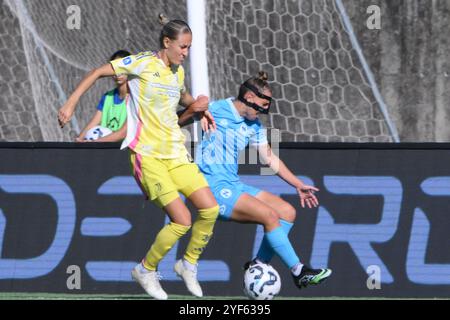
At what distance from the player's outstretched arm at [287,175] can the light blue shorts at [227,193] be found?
9.8 inches

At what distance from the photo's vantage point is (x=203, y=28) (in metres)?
10.7

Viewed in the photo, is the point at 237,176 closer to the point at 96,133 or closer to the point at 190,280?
the point at 190,280

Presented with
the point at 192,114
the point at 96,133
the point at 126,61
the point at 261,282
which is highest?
the point at 126,61

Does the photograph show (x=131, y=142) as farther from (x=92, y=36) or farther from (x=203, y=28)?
(x=92, y=36)

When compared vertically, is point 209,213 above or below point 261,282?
above

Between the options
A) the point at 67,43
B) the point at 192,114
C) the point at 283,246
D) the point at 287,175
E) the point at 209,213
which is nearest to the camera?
the point at 209,213

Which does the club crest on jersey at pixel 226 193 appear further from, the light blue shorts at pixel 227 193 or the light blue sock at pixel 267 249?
the light blue sock at pixel 267 249

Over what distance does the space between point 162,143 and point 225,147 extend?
0.67 m

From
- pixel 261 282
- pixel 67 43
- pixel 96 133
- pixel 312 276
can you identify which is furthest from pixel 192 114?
pixel 67 43

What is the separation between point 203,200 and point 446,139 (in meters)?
7.07

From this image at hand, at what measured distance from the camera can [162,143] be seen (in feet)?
28.6

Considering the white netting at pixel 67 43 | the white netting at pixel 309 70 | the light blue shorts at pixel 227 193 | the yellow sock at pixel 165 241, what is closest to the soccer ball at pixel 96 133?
the light blue shorts at pixel 227 193
